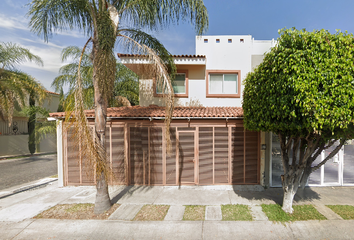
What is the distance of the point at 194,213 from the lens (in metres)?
5.14

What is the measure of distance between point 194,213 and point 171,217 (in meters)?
0.74

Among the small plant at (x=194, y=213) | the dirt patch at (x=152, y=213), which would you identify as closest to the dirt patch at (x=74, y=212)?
the dirt patch at (x=152, y=213)

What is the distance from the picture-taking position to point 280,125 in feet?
14.3

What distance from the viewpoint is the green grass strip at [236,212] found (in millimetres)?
4816

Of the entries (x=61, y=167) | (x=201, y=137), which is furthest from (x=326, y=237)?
(x=61, y=167)

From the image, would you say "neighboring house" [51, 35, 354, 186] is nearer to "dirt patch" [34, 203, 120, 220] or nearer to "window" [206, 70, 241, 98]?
"dirt patch" [34, 203, 120, 220]

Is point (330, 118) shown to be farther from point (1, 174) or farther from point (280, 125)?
point (1, 174)

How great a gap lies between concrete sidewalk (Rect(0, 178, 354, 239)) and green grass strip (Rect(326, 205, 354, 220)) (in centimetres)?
19

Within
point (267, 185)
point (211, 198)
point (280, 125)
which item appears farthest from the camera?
point (267, 185)

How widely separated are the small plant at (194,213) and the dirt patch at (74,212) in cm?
236

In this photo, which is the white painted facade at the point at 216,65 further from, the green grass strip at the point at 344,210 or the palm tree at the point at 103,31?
the green grass strip at the point at 344,210

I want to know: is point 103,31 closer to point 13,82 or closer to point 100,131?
point 100,131

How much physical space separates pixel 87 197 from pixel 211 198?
15.5 ft

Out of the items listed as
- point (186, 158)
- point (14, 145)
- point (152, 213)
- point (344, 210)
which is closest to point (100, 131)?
point (152, 213)
